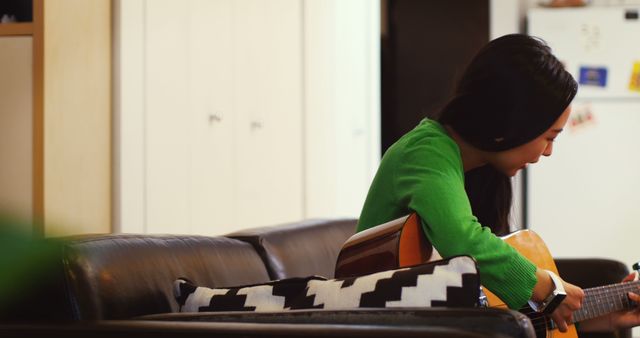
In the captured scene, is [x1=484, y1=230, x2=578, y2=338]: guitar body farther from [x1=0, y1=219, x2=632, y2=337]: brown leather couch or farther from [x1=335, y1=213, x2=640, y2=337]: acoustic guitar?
[x1=0, y1=219, x2=632, y2=337]: brown leather couch

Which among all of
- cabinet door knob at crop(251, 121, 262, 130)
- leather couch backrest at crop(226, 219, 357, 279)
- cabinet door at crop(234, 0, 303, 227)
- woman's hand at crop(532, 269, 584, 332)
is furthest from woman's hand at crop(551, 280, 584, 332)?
cabinet door knob at crop(251, 121, 262, 130)

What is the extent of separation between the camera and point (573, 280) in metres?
2.33

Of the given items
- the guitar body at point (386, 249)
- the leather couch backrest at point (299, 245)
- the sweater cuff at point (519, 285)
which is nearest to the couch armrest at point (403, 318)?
the guitar body at point (386, 249)

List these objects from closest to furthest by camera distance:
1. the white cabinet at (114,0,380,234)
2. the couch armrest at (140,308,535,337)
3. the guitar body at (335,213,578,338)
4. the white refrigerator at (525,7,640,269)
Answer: the couch armrest at (140,308,535,337), the guitar body at (335,213,578,338), the white cabinet at (114,0,380,234), the white refrigerator at (525,7,640,269)

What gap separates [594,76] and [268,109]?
2.72 meters

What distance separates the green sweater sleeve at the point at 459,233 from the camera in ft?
4.38

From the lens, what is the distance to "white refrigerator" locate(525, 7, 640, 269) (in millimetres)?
5781

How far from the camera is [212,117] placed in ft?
11.0

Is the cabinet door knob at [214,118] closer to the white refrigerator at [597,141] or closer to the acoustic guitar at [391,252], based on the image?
the acoustic guitar at [391,252]

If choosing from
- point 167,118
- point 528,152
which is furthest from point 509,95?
point 167,118

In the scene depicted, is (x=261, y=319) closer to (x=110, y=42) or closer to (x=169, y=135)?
(x=110, y=42)

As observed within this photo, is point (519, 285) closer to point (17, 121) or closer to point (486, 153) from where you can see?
point (486, 153)

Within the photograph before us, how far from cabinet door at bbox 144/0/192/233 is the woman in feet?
5.09

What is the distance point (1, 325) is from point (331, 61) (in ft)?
11.5
